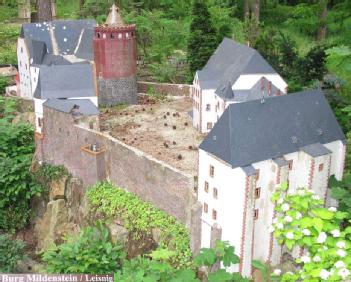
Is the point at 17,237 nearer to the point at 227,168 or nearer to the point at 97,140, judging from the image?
the point at 97,140

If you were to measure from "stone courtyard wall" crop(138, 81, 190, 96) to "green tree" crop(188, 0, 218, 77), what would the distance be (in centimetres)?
230

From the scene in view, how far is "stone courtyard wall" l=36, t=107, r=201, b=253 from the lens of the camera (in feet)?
90.0

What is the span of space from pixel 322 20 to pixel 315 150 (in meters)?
22.6

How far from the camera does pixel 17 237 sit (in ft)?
118

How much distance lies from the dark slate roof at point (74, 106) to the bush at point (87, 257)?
28.5 ft

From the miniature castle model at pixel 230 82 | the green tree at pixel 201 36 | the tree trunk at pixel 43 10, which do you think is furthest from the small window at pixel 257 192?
the tree trunk at pixel 43 10

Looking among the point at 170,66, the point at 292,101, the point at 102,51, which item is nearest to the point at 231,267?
the point at 292,101

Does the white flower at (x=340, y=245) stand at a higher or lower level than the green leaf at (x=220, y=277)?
higher

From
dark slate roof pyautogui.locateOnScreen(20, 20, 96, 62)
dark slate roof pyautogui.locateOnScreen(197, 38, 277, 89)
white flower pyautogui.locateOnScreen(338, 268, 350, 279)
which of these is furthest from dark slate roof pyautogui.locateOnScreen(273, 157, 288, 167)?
dark slate roof pyautogui.locateOnScreen(20, 20, 96, 62)

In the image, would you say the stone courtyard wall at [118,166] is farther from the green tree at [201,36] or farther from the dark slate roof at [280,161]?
the green tree at [201,36]

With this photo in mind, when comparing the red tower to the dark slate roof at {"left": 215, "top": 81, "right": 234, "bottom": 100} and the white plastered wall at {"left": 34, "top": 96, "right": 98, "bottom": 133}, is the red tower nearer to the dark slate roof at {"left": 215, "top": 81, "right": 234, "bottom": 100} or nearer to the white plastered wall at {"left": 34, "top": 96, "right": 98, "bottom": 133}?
the white plastered wall at {"left": 34, "top": 96, "right": 98, "bottom": 133}

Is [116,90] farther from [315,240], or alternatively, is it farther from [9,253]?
[315,240]

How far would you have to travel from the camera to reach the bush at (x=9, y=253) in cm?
3095

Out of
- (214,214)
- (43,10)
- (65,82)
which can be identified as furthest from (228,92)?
(43,10)
